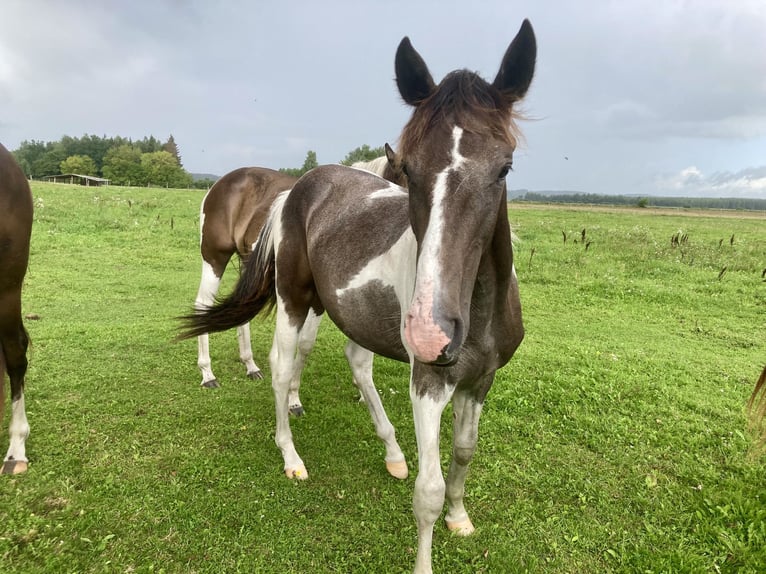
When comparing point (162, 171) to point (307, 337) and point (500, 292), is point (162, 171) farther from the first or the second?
point (500, 292)

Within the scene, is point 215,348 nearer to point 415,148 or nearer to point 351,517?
point 351,517

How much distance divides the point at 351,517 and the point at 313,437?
105 centimetres

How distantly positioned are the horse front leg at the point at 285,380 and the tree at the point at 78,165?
91.3 meters

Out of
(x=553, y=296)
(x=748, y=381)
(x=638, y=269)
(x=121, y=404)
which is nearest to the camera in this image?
(x=121, y=404)

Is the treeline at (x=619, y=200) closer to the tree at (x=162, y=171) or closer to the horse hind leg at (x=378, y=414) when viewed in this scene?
the horse hind leg at (x=378, y=414)

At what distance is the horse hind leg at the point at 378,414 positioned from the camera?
338 centimetres

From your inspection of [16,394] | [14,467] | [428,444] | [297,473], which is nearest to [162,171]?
[16,394]

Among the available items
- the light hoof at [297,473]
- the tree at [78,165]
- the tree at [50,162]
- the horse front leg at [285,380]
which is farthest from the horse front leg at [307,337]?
the tree at [50,162]

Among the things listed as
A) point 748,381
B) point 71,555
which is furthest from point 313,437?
point 748,381

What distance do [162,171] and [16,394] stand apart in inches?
3070

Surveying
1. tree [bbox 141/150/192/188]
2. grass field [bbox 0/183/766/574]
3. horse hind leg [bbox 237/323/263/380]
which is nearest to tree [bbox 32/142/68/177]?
tree [bbox 141/150/192/188]

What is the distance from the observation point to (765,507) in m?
2.88

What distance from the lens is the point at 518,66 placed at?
1877mm

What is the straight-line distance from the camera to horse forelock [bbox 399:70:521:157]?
1770mm
